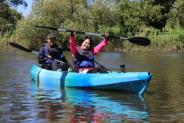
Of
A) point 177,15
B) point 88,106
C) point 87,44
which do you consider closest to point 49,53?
point 87,44

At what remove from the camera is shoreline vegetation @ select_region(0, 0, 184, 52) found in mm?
44031

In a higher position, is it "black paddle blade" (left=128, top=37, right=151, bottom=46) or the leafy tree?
"black paddle blade" (left=128, top=37, right=151, bottom=46)

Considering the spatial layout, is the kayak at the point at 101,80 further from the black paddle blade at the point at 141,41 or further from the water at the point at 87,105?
the black paddle blade at the point at 141,41

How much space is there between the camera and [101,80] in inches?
551

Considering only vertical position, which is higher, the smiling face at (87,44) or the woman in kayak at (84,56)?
the smiling face at (87,44)

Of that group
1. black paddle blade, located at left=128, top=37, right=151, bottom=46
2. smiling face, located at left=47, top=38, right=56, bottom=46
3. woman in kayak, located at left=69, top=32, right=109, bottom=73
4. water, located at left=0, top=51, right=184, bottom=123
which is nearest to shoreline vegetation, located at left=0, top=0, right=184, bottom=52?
smiling face, located at left=47, top=38, right=56, bottom=46

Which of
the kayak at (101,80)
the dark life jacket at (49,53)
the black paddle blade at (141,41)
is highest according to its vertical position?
the black paddle blade at (141,41)

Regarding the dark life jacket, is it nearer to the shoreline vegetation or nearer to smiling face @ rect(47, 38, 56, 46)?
smiling face @ rect(47, 38, 56, 46)

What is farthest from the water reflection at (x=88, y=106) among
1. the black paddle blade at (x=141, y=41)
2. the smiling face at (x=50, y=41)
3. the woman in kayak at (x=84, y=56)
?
the black paddle blade at (x=141, y=41)

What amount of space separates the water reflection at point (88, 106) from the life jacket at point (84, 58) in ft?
2.40

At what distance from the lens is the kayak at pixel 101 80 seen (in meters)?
13.3

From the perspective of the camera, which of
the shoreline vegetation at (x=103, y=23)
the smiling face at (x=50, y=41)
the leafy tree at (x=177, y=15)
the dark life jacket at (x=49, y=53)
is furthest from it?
the leafy tree at (x=177, y=15)

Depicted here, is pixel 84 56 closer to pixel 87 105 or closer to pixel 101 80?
pixel 101 80

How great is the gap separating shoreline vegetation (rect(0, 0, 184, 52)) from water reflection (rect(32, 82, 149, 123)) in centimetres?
2821
